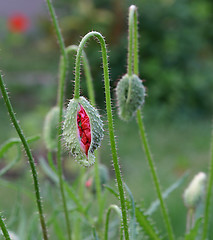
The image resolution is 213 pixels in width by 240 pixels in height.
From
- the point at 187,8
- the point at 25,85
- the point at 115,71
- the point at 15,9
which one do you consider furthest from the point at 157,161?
the point at 15,9

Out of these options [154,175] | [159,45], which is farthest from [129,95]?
[159,45]

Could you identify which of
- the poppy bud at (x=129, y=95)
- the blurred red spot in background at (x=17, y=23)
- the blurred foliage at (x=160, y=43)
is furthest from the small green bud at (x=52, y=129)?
the blurred red spot in background at (x=17, y=23)

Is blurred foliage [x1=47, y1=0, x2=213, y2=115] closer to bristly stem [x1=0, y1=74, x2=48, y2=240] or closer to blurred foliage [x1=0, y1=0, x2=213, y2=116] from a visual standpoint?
blurred foliage [x1=0, y1=0, x2=213, y2=116]

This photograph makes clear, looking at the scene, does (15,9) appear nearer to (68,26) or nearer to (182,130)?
(68,26)

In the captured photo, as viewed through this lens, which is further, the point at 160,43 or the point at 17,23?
the point at 17,23

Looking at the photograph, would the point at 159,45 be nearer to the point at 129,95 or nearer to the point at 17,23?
the point at 17,23

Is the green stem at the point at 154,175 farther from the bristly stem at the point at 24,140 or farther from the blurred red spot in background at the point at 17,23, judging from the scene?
the blurred red spot in background at the point at 17,23
